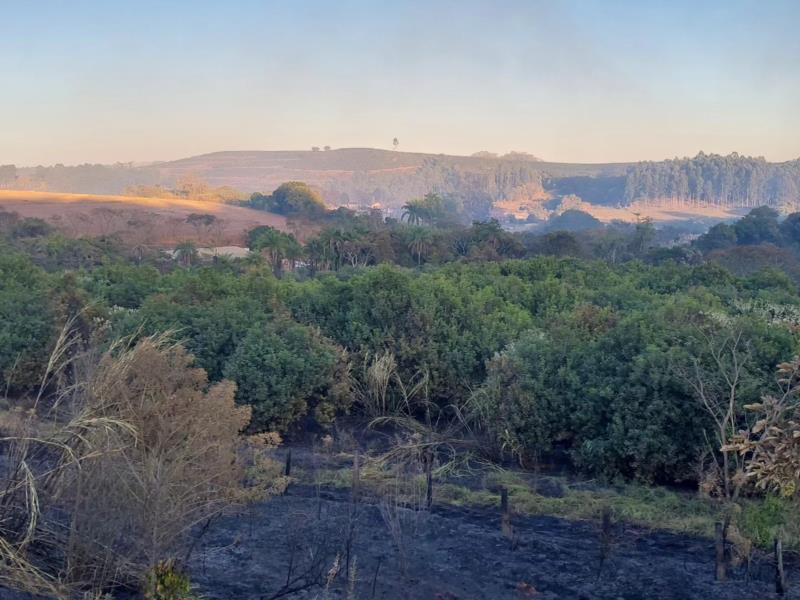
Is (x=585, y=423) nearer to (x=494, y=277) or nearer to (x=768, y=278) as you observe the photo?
(x=494, y=277)

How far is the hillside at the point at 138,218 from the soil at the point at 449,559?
3684cm

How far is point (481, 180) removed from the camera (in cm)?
14900

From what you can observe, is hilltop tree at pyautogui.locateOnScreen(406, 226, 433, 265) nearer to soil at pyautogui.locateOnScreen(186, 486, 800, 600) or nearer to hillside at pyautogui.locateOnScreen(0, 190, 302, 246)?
hillside at pyautogui.locateOnScreen(0, 190, 302, 246)

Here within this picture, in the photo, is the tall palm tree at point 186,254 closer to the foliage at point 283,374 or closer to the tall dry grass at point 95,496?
the foliage at point 283,374

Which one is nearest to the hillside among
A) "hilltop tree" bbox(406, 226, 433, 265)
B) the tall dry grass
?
"hilltop tree" bbox(406, 226, 433, 265)

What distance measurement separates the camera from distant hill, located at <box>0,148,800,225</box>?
406ft

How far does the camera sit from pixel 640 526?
22.3 ft

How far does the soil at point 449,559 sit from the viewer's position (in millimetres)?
5469

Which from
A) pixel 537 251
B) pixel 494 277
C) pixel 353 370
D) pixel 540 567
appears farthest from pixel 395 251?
pixel 540 567

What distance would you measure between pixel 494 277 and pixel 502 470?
24.3 ft

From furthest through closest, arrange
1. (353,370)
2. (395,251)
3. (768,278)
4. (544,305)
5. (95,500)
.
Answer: (395,251) < (768,278) < (544,305) < (353,370) < (95,500)

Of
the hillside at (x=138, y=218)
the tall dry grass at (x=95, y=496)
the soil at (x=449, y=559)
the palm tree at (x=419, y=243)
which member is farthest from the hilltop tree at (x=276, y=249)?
the tall dry grass at (x=95, y=496)

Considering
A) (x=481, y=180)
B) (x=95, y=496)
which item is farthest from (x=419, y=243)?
(x=481, y=180)

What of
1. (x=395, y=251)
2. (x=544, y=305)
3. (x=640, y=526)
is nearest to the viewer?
(x=640, y=526)
